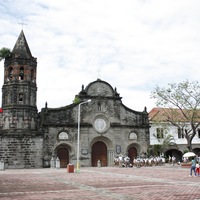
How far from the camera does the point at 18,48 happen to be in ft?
118

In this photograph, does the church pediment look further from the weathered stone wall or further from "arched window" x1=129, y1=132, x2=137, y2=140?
the weathered stone wall

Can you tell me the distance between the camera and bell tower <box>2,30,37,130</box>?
1332 inches

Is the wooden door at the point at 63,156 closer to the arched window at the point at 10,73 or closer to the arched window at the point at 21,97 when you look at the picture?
the arched window at the point at 21,97

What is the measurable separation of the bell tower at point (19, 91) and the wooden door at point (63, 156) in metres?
4.28

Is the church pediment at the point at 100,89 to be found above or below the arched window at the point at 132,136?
above

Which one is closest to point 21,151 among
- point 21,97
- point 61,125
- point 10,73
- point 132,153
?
point 61,125

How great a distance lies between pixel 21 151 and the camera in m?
33.1

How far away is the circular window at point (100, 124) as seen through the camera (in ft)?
124

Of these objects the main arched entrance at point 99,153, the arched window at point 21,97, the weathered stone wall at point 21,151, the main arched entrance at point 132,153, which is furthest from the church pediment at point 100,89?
the weathered stone wall at point 21,151

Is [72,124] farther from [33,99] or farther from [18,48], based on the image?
[18,48]

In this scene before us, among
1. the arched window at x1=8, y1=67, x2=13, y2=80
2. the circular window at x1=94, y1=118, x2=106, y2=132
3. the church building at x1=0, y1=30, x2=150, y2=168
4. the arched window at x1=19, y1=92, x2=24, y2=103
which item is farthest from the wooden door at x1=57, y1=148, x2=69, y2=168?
the arched window at x1=8, y1=67, x2=13, y2=80

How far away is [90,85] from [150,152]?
1208 cm

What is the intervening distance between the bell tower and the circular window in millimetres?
7563

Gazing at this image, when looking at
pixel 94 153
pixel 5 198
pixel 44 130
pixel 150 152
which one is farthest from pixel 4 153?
pixel 5 198
